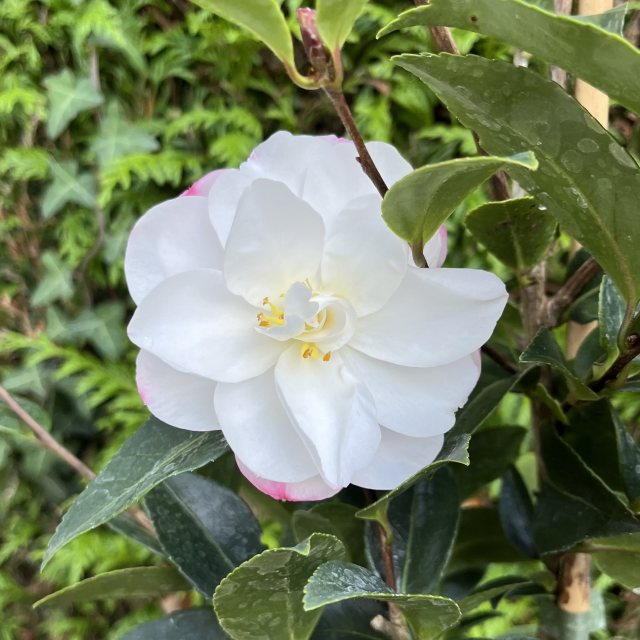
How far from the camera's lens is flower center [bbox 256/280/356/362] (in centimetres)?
31

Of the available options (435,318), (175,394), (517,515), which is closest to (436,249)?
(435,318)

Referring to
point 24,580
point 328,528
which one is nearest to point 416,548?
point 328,528

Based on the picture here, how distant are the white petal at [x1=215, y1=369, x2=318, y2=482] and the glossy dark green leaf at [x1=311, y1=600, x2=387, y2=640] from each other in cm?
15

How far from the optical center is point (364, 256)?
12.5 inches

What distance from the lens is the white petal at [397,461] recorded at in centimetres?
32

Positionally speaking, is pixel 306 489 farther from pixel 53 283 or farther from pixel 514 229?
pixel 53 283

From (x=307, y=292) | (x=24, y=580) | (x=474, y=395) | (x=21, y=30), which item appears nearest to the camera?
(x=307, y=292)

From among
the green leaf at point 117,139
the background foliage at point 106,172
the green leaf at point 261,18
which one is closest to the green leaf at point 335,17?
the green leaf at point 261,18

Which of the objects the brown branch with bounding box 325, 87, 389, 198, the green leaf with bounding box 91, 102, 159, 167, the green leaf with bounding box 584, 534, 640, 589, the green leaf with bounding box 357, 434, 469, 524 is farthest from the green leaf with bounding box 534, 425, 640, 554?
the green leaf with bounding box 91, 102, 159, 167

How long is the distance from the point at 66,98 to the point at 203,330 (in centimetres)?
95

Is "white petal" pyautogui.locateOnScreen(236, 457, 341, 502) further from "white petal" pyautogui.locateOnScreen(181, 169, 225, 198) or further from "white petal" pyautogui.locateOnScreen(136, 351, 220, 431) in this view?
"white petal" pyautogui.locateOnScreen(181, 169, 225, 198)

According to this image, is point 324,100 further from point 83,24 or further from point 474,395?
point 474,395

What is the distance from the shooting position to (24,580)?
1.37 metres

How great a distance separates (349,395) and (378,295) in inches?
2.0
